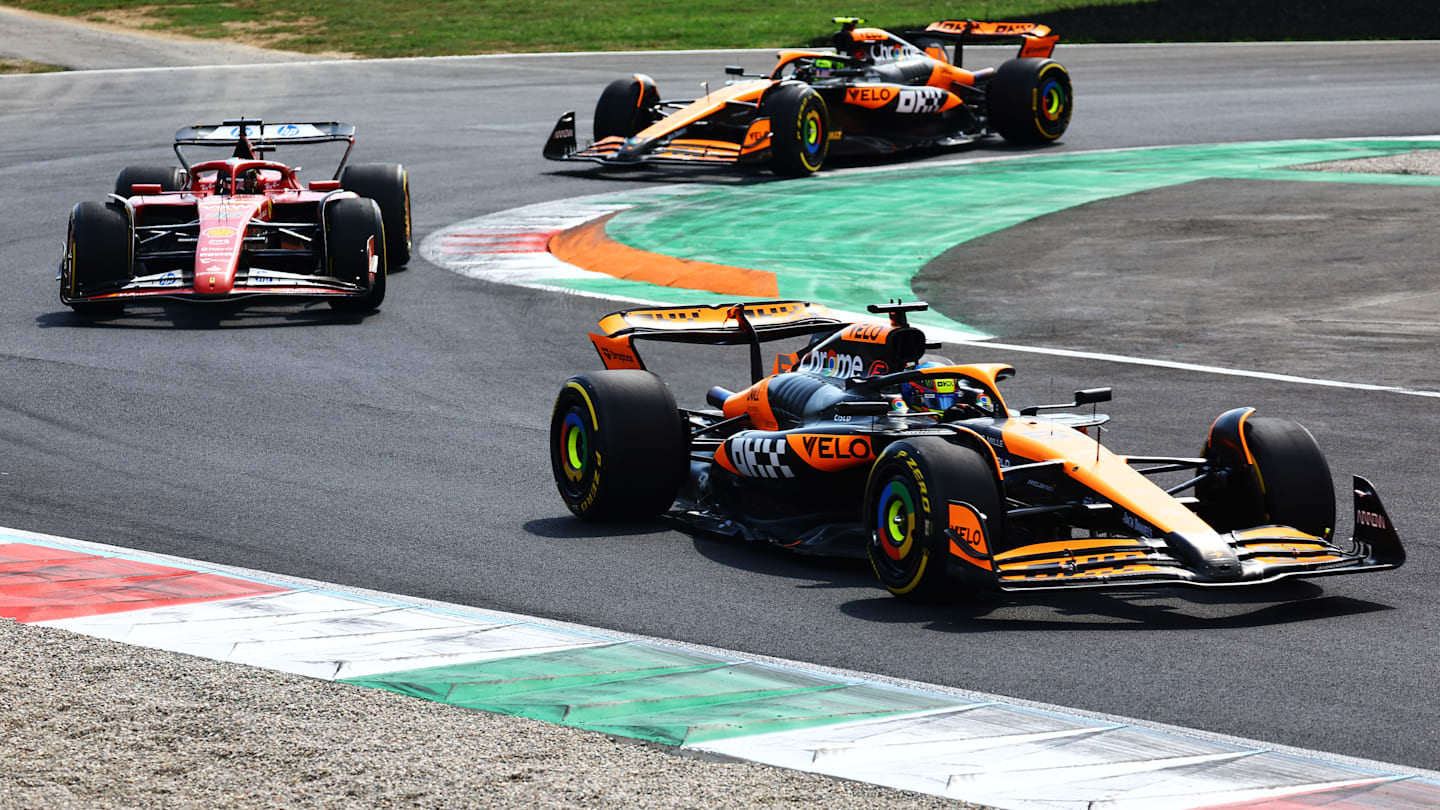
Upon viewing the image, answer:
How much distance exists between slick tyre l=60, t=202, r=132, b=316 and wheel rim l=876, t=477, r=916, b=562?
937 cm

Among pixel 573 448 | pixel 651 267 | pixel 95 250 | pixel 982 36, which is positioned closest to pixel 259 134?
pixel 95 250

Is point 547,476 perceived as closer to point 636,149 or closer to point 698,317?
point 698,317

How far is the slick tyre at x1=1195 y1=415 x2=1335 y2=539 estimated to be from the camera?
25.9ft

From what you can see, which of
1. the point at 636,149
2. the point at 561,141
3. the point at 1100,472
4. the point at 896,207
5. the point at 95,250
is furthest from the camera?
the point at 561,141

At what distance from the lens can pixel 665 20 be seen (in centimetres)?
4444

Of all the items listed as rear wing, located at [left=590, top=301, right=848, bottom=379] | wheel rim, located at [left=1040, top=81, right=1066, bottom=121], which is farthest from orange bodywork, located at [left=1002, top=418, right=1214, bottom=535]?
wheel rim, located at [left=1040, top=81, right=1066, bottom=121]

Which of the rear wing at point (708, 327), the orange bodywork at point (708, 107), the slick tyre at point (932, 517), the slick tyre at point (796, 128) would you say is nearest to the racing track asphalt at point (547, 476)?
the slick tyre at point (932, 517)

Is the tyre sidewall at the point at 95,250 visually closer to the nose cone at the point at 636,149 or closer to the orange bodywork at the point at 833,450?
the orange bodywork at the point at 833,450

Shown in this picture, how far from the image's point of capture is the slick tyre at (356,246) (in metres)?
15.5

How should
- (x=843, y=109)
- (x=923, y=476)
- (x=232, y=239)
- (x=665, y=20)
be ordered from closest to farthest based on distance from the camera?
(x=923, y=476), (x=232, y=239), (x=843, y=109), (x=665, y=20)

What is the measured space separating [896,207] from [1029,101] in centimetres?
494

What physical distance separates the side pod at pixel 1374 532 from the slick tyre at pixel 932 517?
1.50 meters

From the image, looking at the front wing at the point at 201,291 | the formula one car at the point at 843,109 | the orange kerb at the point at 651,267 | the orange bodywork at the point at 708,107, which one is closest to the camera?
the front wing at the point at 201,291

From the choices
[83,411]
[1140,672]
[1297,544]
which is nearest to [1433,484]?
[1297,544]
